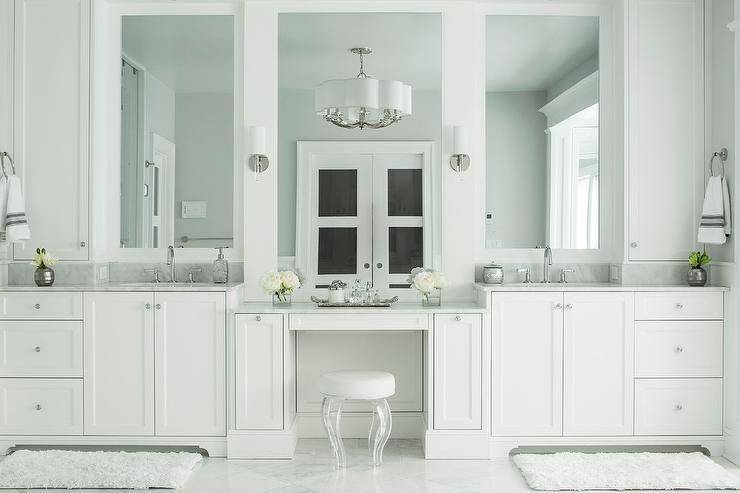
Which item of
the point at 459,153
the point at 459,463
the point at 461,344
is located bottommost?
the point at 459,463

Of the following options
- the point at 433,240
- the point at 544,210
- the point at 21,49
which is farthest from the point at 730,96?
the point at 21,49

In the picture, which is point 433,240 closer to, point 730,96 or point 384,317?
point 384,317

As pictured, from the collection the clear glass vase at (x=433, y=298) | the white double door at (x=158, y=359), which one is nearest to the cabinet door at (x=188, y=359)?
the white double door at (x=158, y=359)

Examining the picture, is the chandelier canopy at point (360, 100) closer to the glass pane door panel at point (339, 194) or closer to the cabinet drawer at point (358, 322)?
the glass pane door panel at point (339, 194)

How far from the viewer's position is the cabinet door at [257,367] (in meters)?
3.69

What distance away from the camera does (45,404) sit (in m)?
3.73

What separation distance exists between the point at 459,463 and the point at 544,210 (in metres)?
1.54

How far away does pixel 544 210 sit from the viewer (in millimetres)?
4129

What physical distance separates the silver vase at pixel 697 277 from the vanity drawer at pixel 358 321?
1474 mm

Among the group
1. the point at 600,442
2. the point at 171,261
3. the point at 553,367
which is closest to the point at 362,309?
the point at 553,367

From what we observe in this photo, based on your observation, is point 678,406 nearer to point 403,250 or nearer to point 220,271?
point 403,250

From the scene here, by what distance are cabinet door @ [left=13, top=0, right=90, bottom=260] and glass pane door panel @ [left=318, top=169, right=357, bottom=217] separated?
1349 mm

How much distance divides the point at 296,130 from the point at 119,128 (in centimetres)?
107

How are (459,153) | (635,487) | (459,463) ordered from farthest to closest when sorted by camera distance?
(459,153), (459,463), (635,487)
